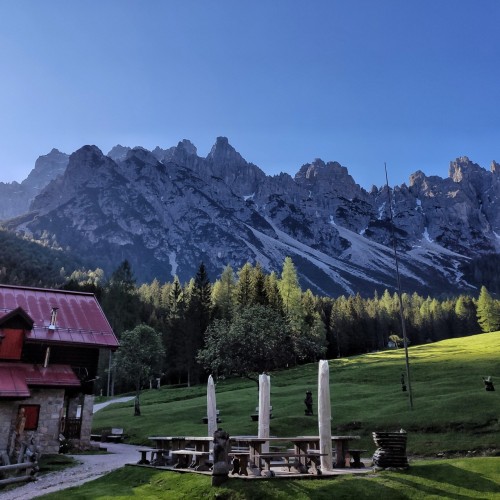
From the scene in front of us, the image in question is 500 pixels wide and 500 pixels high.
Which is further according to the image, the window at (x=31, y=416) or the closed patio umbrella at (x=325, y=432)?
the window at (x=31, y=416)

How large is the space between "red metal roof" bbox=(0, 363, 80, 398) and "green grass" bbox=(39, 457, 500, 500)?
39.2 feet

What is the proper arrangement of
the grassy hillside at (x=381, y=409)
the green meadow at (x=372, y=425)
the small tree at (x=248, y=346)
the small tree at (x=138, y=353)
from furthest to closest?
the small tree at (x=138, y=353), the small tree at (x=248, y=346), the grassy hillside at (x=381, y=409), the green meadow at (x=372, y=425)

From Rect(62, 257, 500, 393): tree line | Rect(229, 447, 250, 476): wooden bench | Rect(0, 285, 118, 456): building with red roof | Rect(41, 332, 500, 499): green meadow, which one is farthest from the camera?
Rect(62, 257, 500, 393): tree line

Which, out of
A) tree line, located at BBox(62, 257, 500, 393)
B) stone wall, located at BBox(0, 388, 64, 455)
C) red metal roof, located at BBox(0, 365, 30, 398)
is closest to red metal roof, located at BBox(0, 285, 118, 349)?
red metal roof, located at BBox(0, 365, 30, 398)

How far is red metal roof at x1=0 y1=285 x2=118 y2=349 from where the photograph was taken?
123 ft

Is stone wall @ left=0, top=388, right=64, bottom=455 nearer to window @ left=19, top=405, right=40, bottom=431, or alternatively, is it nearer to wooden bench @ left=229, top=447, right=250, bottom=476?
window @ left=19, top=405, right=40, bottom=431

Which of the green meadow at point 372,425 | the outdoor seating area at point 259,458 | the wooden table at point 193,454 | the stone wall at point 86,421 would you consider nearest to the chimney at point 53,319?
the stone wall at point 86,421

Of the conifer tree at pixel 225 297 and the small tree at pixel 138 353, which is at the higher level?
the conifer tree at pixel 225 297

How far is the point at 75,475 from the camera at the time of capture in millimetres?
25500

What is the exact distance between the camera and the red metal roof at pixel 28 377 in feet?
101

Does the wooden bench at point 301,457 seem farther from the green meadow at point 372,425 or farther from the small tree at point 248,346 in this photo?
the small tree at point 248,346

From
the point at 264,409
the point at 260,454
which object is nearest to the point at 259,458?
the point at 260,454

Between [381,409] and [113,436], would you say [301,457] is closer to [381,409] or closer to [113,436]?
[381,409]

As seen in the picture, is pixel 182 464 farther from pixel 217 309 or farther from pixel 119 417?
pixel 217 309
